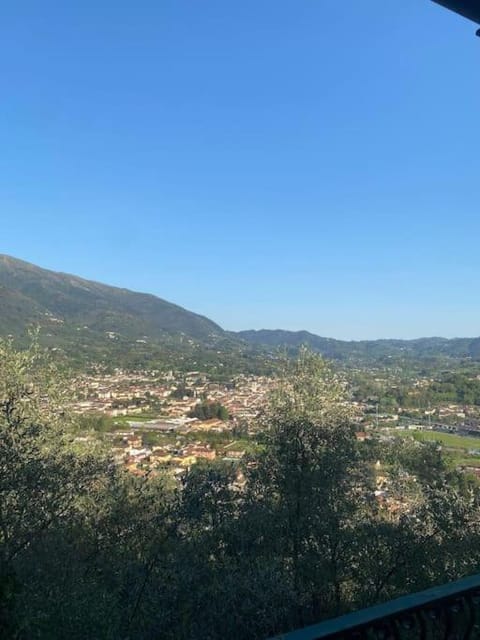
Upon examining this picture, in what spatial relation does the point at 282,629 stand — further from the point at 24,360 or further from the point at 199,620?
the point at 24,360

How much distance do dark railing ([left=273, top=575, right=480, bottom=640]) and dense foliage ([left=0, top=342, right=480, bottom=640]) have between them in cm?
526

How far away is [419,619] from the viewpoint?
343 centimetres

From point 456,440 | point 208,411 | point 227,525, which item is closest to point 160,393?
point 208,411

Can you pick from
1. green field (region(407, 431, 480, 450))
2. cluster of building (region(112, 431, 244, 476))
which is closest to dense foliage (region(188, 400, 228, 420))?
cluster of building (region(112, 431, 244, 476))

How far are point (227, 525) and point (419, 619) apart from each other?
25.3ft

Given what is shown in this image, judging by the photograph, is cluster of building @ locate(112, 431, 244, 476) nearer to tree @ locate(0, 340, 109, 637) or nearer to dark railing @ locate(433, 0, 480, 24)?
tree @ locate(0, 340, 109, 637)

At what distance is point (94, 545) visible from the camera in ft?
37.8

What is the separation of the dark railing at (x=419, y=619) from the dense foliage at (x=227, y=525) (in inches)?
207

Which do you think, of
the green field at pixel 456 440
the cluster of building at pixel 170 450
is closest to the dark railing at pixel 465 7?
the cluster of building at pixel 170 450

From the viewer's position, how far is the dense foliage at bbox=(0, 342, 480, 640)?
8.39 metres

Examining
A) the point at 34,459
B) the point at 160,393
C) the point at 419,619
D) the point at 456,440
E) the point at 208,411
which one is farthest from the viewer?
the point at 160,393

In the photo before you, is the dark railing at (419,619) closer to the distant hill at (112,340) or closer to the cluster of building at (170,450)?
the distant hill at (112,340)

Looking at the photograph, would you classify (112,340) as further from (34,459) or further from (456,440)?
(34,459)

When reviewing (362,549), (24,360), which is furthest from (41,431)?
(362,549)
